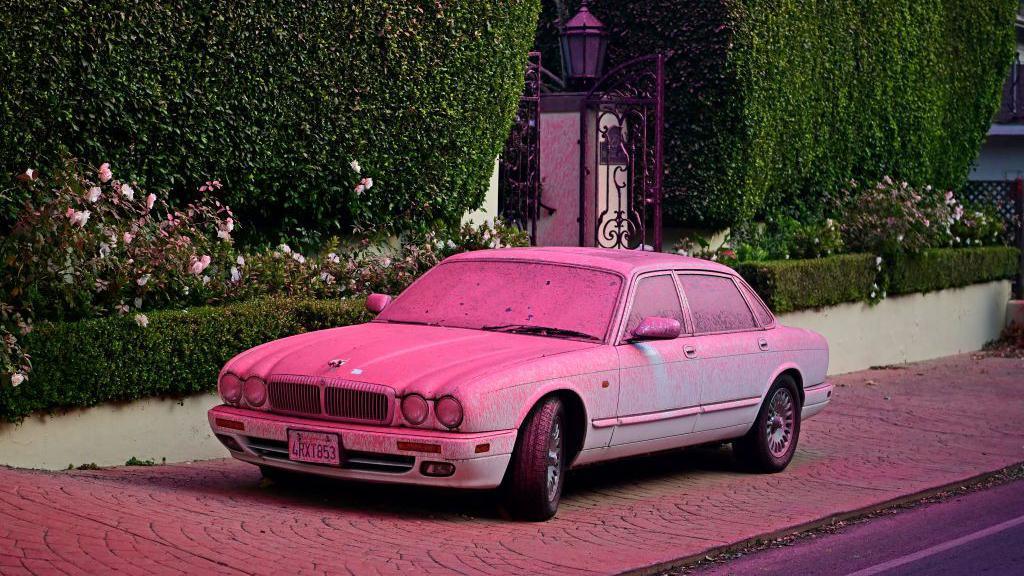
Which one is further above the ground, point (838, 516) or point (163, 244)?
point (163, 244)

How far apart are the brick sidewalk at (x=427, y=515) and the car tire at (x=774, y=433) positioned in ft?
0.46

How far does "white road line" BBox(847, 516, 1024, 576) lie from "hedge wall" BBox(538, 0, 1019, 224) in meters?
8.73

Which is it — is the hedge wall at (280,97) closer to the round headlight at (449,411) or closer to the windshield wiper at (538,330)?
the windshield wiper at (538,330)

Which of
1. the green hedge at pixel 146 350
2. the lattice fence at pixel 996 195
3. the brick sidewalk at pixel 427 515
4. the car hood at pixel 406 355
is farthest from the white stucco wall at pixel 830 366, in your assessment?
the car hood at pixel 406 355

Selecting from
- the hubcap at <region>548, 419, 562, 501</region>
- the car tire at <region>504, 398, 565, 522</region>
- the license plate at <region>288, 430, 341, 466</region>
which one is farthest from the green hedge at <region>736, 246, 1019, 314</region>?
the license plate at <region>288, 430, 341, 466</region>

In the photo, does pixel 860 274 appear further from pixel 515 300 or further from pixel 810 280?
pixel 515 300

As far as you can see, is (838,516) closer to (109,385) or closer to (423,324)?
(423,324)

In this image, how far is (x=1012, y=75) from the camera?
111 feet

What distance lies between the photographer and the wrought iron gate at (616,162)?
16188mm

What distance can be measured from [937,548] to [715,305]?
2526 millimetres

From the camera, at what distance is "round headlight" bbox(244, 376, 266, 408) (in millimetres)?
8055

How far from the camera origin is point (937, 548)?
26.6 feet

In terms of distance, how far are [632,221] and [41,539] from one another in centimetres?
1076

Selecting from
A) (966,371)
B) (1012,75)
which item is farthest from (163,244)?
(1012,75)
